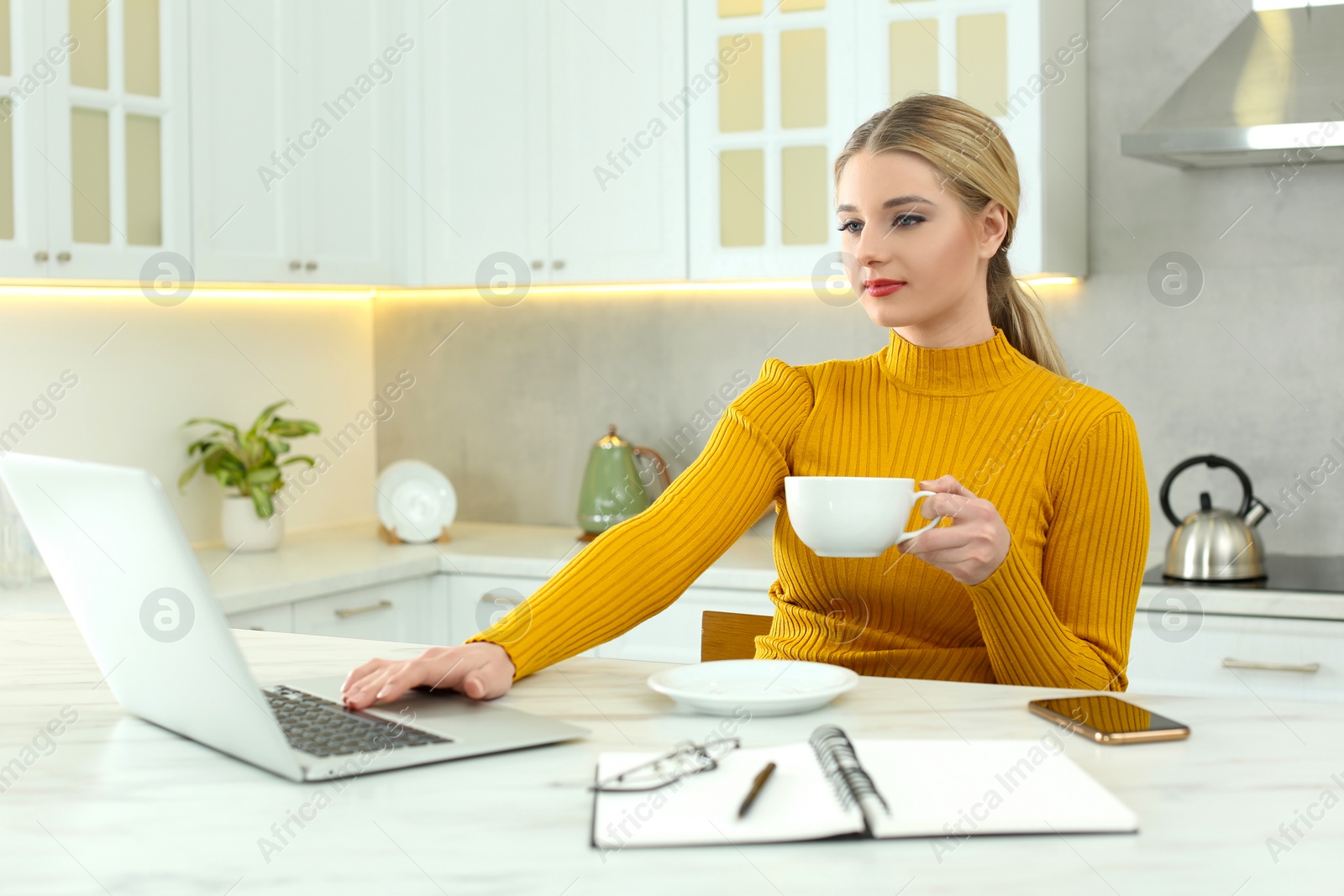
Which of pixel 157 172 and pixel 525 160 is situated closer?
pixel 157 172

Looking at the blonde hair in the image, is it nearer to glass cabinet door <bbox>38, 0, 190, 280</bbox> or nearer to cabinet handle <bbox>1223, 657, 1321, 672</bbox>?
cabinet handle <bbox>1223, 657, 1321, 672</bbox>

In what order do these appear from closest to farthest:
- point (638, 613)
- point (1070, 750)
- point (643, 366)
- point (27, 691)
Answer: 1. point (1070, 750)
2. point (27, 691)
3. point (638, 613)
4. point (643, 366)

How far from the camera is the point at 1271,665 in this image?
2266mm

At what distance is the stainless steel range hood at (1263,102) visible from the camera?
232cm

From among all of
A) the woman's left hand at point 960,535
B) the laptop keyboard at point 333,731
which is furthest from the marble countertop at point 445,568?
the laptop keyboard at point 333,731

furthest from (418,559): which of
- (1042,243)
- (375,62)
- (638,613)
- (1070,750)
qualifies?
(1070,750)

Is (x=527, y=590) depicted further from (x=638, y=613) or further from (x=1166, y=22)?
(x=1166, y=22)

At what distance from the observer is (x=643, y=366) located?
3.27 metres

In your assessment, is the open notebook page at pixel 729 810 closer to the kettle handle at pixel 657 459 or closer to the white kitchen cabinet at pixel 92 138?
the white kitchen cabinet at pixel 92 138

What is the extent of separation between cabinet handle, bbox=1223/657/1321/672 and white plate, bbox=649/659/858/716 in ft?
4.68

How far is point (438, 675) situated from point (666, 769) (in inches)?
11.4

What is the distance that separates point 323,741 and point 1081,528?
0.87m

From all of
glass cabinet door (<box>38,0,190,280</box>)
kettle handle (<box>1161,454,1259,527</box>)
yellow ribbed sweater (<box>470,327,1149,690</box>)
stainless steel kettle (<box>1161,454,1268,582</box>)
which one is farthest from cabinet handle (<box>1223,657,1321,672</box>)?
glass cabinet door (<box>38,0,190,280</box>)

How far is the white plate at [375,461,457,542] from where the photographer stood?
3.10 metres
